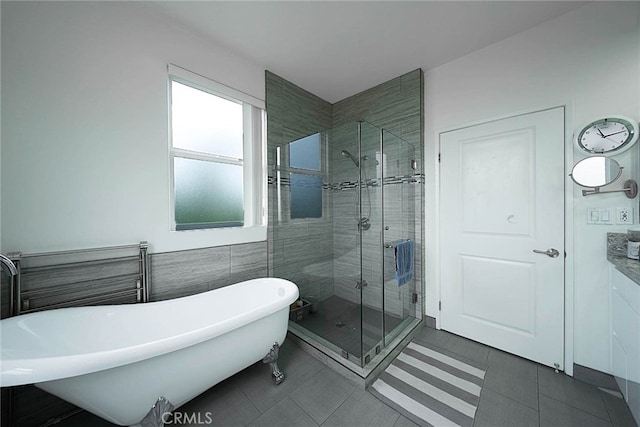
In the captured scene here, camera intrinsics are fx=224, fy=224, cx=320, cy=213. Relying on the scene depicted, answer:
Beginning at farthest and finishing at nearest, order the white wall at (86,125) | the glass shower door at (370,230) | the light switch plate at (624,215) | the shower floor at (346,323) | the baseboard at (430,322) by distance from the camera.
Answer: the baseboard at (430,322) → the glass shower door at (370,230) → the shower floor at (346,323) → the light switch plate at (624,215) → the white wall at (86,125)

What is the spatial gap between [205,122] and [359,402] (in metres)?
2.52

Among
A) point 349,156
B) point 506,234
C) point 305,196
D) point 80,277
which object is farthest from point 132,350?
point 506,234

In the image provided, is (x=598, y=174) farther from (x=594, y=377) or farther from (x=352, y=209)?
(x=352, y=209)

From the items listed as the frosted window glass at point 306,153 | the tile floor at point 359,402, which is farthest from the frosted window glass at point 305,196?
the tile floor at point 359,402

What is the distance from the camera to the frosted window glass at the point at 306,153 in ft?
7.97

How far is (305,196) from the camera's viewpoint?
2465 millimetres

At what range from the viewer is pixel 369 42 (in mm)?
1977

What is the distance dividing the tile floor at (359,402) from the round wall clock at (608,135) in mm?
1621

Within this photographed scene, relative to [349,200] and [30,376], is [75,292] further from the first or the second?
[349,200]

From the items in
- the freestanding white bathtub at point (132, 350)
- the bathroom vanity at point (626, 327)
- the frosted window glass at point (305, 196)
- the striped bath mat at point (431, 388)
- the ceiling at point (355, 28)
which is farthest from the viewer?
the frosted window glass at point (305, 196)

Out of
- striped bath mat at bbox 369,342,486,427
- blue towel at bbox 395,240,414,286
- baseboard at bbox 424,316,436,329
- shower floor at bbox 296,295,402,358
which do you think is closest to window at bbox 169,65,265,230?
shower floor at bbox 296,295,402,358

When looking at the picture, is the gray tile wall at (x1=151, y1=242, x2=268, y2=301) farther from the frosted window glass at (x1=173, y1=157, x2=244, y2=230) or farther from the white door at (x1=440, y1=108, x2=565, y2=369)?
the white door at (x1=440, y1=108, x2=565, y2=369)

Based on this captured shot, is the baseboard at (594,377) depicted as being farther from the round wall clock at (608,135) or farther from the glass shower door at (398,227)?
the round wall clock at (608,135)

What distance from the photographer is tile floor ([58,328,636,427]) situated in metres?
1.30
